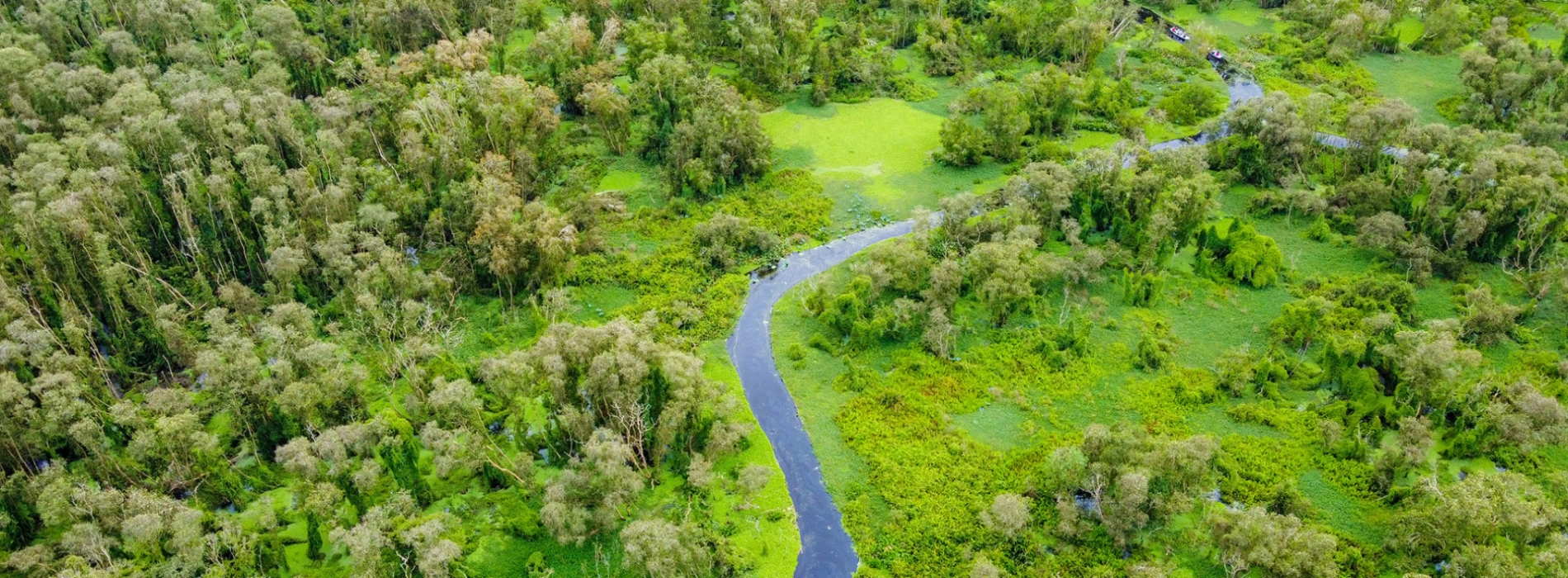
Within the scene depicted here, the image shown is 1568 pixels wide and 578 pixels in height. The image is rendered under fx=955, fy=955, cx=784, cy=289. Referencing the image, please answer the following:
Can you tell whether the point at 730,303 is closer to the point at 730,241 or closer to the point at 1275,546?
the point at 730,241

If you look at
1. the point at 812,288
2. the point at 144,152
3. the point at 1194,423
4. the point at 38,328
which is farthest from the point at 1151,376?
the point at 144,152

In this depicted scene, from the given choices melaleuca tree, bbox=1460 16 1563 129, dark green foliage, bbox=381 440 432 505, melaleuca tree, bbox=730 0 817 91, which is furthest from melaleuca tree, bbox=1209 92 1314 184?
dark green foliage, bbox=381 440 432 505

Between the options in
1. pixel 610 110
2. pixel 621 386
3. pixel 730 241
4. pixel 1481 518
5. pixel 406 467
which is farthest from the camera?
pixel 610 110

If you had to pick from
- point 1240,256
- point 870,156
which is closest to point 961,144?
point 870,156

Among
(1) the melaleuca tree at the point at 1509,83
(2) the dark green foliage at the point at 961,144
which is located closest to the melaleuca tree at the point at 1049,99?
(2) the dark green foliage at the point at 961,144

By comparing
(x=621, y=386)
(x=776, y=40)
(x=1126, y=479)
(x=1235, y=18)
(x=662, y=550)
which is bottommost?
(x=662, y=550)

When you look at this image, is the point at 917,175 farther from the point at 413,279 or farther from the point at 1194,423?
the point at 413,279
